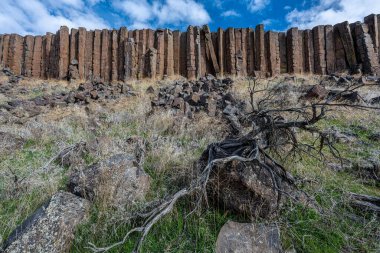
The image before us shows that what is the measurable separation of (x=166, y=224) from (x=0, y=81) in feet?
46.7

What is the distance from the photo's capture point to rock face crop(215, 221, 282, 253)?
1.99m

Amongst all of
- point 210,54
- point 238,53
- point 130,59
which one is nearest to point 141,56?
point 130,59

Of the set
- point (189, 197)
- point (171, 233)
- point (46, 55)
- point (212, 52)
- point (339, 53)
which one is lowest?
point (171, 233)

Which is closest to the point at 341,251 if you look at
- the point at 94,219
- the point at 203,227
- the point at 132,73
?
the point at 203,227

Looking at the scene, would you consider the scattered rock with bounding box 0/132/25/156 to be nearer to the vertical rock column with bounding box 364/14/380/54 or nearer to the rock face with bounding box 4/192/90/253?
the rock face with bounding box 4/192/90/253

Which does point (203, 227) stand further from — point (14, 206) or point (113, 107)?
point (113, 107)

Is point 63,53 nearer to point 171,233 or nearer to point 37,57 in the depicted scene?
point 37,57

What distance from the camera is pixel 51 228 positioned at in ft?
7.12

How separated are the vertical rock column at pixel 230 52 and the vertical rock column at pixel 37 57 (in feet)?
38.0

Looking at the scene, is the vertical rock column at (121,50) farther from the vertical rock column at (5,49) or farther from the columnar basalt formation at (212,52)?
the vertical rock column at (5,49)

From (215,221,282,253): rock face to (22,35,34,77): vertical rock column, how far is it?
57.6 feet

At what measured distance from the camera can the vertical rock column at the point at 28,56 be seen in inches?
625

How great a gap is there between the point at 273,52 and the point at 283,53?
25.4 inches

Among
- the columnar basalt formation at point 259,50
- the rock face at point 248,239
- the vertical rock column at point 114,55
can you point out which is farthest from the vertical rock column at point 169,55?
the rock face at point 248,239
